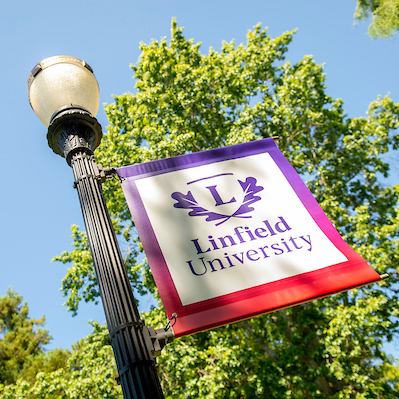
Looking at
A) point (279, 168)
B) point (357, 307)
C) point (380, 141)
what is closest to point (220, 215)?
point (279, 168)

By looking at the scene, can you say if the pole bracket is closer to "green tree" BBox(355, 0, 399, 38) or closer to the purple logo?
the purple logo

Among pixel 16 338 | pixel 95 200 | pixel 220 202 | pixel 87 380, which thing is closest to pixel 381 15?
pixel 220 202

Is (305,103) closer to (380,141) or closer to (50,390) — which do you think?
(380,141)

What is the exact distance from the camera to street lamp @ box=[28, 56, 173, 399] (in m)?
1.68

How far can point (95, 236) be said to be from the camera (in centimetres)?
215

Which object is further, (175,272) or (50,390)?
(50,390)

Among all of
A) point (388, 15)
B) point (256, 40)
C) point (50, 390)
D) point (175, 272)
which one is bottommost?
point (175, 272)

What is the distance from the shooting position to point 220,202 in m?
2.76

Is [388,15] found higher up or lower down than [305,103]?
lower down

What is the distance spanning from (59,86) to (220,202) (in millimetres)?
1579

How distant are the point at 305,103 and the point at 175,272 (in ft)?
34.8

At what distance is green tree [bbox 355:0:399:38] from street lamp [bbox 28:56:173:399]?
9.41 metres

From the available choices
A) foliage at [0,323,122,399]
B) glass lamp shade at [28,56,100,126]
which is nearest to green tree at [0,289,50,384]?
foliage at [0,323,122,399]

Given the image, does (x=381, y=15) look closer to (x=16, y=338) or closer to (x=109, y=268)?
(x=109, y=268)
